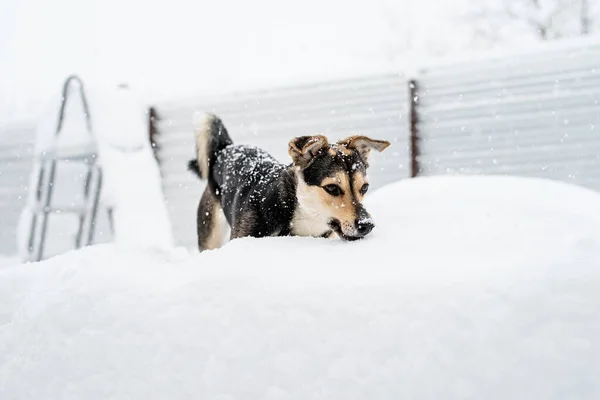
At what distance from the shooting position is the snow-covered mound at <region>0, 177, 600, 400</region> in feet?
4.19

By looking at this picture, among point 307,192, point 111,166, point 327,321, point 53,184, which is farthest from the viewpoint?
point 53,184

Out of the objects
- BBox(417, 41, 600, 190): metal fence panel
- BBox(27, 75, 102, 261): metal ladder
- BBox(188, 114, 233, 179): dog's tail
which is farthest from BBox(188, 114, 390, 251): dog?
BBox(417, 41, 600, 190): metal fence panel

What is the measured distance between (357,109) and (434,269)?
5.64 meters

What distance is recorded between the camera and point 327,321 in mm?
1442

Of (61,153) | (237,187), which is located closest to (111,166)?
(61,153)

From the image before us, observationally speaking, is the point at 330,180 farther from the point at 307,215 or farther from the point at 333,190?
the point at 307,215

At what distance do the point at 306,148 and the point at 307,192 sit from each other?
0.82 feet

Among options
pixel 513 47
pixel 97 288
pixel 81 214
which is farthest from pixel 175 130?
pixel 97 288

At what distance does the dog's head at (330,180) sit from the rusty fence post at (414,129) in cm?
366

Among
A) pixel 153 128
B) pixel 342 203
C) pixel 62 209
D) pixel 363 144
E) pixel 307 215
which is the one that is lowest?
pixel 62 209

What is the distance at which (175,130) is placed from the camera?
7879 millimetres

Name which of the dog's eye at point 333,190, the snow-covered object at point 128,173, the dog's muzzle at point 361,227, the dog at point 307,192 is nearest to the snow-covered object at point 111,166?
the snow-covered object at point 128,173

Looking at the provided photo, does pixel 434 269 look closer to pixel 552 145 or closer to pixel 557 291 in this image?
pixel 557 291

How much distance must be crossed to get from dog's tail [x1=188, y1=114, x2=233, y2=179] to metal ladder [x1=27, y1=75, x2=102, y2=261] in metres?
1.93
